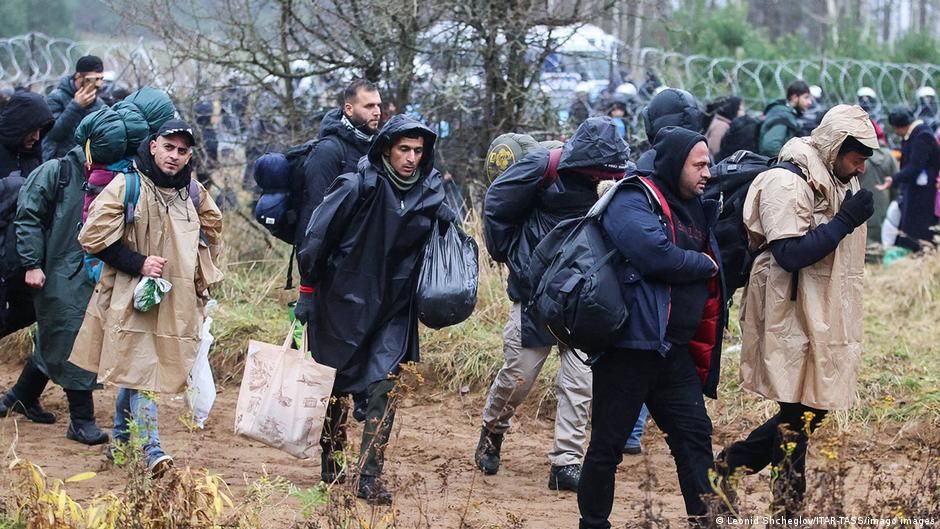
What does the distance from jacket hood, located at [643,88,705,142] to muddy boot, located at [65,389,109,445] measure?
342cm

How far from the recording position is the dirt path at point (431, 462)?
229 inches

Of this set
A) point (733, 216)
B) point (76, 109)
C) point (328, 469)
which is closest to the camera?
point (733, 216)

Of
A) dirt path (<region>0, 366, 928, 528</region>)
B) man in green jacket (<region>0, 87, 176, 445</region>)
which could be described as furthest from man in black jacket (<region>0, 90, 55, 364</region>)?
dirt path (<region>0, 366, 928, 528</region>)

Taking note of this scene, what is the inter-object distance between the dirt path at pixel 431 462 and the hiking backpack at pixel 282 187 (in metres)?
1.27

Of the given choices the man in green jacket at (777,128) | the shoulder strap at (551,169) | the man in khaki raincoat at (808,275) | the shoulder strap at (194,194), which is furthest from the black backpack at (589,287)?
the man in green jacket at (777,128)

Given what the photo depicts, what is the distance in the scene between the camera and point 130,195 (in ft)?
19.0

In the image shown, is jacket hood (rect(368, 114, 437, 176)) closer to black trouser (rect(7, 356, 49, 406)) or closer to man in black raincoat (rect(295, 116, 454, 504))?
man in black raincoat (rect(295, 116, 454, 504))

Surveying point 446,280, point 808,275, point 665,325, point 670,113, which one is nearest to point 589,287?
point 665,325

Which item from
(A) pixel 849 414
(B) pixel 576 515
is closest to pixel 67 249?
(B) pixel 576 515

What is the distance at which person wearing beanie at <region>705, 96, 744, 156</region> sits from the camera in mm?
11281

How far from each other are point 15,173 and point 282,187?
4.83 feet

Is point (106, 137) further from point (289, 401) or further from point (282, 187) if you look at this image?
point (289, 401)

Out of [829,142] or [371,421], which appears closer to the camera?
[829,142]

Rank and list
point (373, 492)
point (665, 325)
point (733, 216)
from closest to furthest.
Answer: point (665, 325)
point (733, 216)
point (373, 492)
